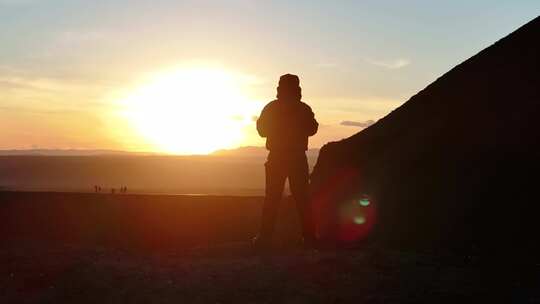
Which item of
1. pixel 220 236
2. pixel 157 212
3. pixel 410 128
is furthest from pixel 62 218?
pixel 410 128

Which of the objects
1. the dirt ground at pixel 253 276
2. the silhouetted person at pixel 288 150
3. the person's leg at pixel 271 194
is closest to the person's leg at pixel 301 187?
the silhouetted person at pixel 288 150

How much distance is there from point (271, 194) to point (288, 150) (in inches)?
27.4

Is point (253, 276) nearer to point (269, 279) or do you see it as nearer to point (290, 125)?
point (269, 279)

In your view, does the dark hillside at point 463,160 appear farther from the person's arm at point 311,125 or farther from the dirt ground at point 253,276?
the person's arm at point 311,125

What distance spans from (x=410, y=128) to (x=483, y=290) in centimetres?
495

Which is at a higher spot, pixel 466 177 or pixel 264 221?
pixel 466 177

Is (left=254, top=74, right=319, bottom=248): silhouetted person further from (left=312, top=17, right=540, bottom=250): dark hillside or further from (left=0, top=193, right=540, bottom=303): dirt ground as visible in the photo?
(left=312, top=17, right=540, bottom=250): dark hillside

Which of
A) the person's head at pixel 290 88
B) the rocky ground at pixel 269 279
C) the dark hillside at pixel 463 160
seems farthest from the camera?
the person's head at pixel 290 88

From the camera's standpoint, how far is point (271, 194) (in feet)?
30.3

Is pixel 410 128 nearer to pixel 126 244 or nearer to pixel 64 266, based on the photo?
pixel 126 244

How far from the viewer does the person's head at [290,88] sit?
29.8 ft

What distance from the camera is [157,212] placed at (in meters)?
13.2

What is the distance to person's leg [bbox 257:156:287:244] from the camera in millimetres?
9164

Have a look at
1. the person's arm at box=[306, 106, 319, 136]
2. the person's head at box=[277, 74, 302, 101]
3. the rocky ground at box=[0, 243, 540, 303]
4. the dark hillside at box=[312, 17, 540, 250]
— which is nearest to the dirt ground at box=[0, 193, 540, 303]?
the rocky ground at box=[0, 243, 540, 303]
